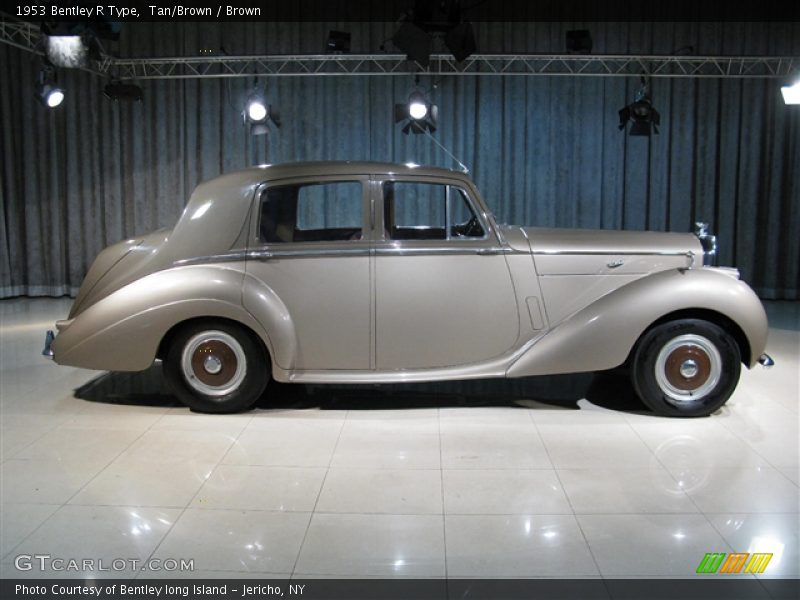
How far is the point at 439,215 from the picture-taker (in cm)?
955

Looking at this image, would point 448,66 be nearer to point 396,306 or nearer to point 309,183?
point 309,183

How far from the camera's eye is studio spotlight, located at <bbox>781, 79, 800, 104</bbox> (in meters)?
8.12

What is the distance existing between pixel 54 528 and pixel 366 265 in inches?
90.3

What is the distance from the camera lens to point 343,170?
4.81 meters

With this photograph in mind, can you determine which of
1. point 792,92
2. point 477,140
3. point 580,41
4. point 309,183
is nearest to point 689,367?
point 309,183

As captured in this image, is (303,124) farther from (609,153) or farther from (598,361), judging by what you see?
(598,361)

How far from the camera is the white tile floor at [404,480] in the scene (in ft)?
9.73

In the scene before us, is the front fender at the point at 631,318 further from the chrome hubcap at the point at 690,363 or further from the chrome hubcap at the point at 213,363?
the chrome hubcap at the point at 213,363

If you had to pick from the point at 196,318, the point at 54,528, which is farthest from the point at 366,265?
the point at 54,528

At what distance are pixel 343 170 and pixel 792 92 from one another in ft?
19.6

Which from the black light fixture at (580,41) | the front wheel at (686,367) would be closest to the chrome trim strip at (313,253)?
the front wheel at (686,367)

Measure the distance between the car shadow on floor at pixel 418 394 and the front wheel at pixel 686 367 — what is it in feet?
0.90

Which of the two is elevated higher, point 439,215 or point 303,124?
point 303,124

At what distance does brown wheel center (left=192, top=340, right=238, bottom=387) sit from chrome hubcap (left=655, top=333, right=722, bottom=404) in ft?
8.92
